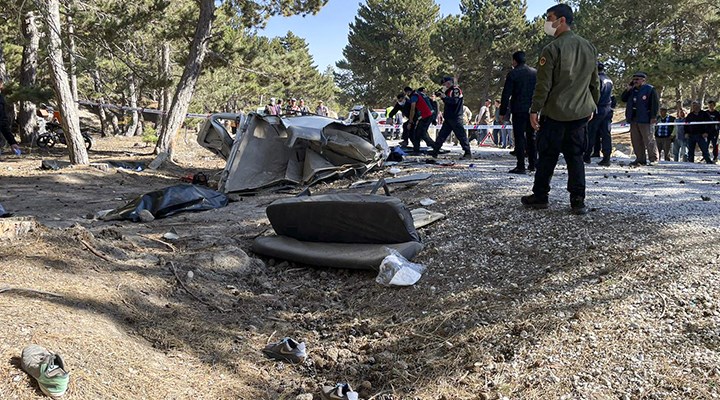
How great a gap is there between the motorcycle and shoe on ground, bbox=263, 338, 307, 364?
14049 millimetres

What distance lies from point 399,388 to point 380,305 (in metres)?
1.03

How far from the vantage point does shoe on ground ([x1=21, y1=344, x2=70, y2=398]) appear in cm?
218

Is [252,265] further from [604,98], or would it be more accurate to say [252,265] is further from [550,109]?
[604,98]

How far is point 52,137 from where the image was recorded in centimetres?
1548

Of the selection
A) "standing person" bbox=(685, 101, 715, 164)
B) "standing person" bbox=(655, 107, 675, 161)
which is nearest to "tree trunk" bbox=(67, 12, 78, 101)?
"standing person" bbox=(685, 101, 715, 164)

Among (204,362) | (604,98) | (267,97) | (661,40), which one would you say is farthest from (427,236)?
(267,97)

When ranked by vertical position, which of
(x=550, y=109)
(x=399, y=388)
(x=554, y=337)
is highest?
(x=550, y=109)

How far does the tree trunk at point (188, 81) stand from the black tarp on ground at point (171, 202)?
20.1 feet

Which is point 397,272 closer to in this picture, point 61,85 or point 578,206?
point 578,206

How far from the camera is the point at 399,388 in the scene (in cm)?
291

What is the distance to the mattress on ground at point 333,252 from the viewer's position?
439 centimetres

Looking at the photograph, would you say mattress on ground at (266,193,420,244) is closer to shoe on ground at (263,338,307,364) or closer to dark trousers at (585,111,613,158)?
shoe on ground at (263,338,307,364)

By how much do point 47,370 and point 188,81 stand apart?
12306 mm

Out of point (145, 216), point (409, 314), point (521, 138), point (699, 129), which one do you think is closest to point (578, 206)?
point (409, 314)
